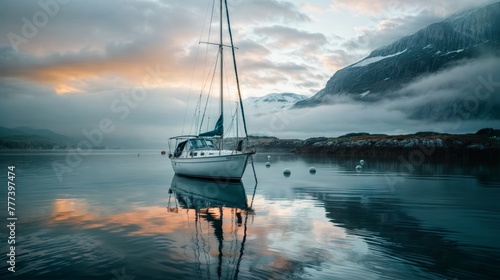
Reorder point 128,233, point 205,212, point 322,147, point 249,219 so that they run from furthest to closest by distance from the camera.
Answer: point 322,147 → point 205,212 → point 249,219 → point 128,233

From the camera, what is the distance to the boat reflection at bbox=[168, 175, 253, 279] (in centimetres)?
893

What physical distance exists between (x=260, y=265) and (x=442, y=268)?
5013mm

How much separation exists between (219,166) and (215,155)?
117 cm

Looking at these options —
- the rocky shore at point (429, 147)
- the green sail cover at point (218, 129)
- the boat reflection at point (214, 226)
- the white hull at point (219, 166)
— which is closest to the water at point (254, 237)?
the boat reflection at point (214, 226)

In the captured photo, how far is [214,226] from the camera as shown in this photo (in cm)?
1373

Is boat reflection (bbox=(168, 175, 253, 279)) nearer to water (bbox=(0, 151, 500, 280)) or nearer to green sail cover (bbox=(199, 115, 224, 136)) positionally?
water (bbox=(0, 151, 500, 280))

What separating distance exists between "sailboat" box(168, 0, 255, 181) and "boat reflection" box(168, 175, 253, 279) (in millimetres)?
3911

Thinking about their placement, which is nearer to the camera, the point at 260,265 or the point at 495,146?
the point at 260,265

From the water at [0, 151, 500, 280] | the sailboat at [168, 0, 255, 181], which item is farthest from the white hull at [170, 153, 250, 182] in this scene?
the water at [0, 151, 500, 280]

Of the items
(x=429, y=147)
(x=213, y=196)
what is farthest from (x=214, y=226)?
(x=429, y=147)

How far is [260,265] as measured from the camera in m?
8.88

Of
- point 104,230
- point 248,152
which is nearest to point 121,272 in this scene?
point 104,230

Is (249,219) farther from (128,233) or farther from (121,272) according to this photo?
(121,272)

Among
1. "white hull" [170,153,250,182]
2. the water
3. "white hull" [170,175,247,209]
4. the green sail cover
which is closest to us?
the water
